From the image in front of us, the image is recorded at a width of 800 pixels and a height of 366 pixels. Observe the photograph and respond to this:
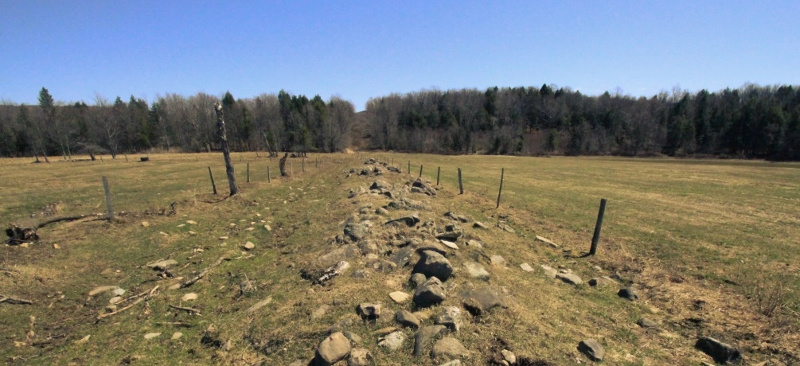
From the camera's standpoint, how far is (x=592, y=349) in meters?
5.60

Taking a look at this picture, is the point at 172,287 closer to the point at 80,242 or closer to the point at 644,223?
the point at 80,242

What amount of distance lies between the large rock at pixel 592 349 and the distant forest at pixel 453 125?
85.7 meters

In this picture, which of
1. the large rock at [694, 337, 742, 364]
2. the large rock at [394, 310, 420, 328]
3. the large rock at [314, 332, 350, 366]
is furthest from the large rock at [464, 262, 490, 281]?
the large rock at [694, 337, 742, 364]

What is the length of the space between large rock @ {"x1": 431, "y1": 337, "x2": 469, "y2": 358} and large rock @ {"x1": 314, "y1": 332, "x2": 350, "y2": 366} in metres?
1.39

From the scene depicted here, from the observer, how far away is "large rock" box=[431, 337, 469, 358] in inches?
200

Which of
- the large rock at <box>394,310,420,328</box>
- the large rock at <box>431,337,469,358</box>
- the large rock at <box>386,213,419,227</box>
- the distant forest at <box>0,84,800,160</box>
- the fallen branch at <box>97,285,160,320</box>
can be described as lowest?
the fallen branch at <box>97,285,160,320</box>

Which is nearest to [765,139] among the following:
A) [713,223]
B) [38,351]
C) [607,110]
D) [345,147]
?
[607,110]

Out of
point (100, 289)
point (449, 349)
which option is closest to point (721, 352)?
point (449, 349)

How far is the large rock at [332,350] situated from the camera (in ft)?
16.4

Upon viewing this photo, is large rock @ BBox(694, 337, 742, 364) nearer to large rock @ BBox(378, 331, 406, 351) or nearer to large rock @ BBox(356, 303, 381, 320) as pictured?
large rock @ BBox(378, 331, 406, 351)

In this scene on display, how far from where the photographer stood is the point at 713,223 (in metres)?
17.7

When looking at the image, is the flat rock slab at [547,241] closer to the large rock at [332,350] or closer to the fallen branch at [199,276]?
the large rock at [332,350]

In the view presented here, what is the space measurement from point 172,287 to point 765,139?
416 ft

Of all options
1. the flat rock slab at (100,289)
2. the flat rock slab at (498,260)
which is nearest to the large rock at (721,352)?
the flat rock slab at (498,260)
